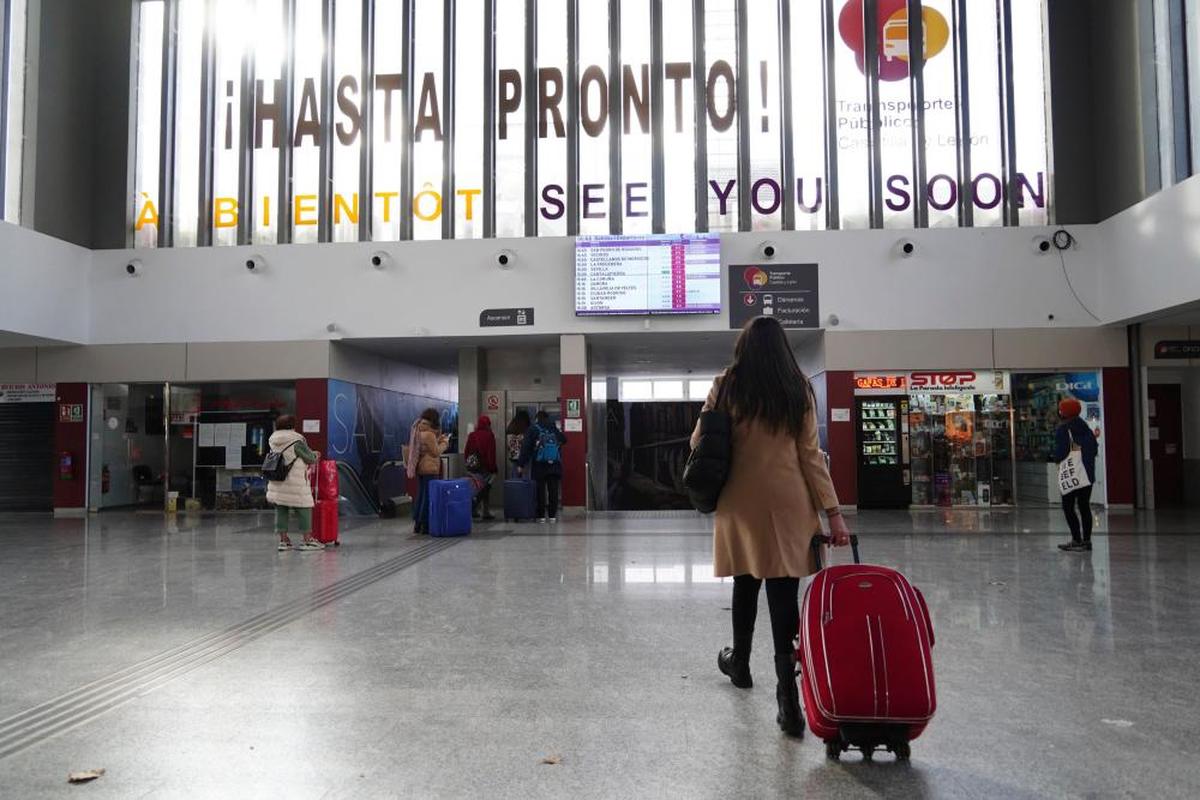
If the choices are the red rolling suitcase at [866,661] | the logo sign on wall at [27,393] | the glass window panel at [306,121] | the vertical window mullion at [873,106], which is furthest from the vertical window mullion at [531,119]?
the red rolling suitcase at [866,661]

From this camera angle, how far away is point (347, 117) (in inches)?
510

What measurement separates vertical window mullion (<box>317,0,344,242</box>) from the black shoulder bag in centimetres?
1118

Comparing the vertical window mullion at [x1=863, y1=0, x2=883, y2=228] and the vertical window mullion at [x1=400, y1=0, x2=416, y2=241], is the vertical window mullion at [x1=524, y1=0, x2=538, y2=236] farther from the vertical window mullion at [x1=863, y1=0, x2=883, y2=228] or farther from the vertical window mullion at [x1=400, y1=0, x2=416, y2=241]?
the vertical window mullion at [x1=863, y1=0, x2=883, y2=228]

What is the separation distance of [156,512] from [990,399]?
45.4 feet

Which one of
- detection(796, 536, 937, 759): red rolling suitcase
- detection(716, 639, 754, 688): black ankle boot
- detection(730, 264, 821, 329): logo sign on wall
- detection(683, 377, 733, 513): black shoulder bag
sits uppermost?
detection(730, 264, 821, 329): logo sign on wall

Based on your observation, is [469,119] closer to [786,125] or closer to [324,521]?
[786,125]

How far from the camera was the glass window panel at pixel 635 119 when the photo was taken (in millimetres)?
12391

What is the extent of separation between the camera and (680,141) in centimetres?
1245

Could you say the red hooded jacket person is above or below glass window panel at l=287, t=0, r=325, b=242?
below

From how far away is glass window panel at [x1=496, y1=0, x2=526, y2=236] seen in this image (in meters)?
12.6

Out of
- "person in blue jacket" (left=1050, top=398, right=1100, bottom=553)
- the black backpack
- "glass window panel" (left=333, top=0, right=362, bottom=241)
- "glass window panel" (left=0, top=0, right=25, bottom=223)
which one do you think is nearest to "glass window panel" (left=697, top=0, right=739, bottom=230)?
"glass window panel" (left=333, top=0, right=362, bottom=241)

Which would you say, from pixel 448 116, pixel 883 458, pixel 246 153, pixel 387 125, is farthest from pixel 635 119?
pixel 883 458

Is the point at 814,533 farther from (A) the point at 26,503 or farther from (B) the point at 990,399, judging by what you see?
(A) the point at 26,503

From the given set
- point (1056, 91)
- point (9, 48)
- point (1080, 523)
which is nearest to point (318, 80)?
point (9, 48)
